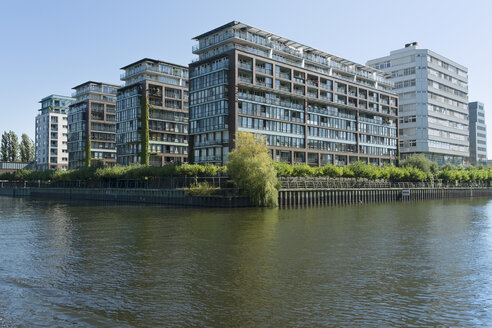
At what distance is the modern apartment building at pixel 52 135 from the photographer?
185 metres

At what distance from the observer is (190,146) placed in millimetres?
108750

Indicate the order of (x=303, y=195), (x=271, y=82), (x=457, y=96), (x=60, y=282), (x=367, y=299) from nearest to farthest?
(x=367, y=299), (x=60, y=282), (x=303, y=195), (x=271, y=82), (x=457, y=96)

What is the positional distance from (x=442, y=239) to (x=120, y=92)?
119780 mm

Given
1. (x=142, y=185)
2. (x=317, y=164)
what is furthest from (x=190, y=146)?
(x=317, y=164)

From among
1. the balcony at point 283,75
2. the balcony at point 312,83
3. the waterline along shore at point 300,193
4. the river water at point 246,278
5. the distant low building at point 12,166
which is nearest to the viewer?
the river water at point 246,278

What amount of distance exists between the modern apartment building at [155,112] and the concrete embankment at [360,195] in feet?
185

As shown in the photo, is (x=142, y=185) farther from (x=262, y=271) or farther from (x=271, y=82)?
(x=262, y=271)

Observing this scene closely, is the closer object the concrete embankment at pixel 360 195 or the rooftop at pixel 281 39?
the concrete embankment at pixel 360 195

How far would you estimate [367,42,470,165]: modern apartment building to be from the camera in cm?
15438

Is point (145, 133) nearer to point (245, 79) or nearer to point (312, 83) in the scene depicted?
point (245, 79)

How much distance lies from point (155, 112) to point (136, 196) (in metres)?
42.7

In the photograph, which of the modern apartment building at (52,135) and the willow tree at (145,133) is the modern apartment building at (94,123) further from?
the willow tree at (145,133)

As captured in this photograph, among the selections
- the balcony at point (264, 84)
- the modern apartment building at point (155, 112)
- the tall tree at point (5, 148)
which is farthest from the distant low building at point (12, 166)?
the balcony at point (264, 84)

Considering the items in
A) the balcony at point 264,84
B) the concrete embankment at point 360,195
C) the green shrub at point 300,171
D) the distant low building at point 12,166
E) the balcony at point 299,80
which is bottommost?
the concrete embankment at point 360,195
